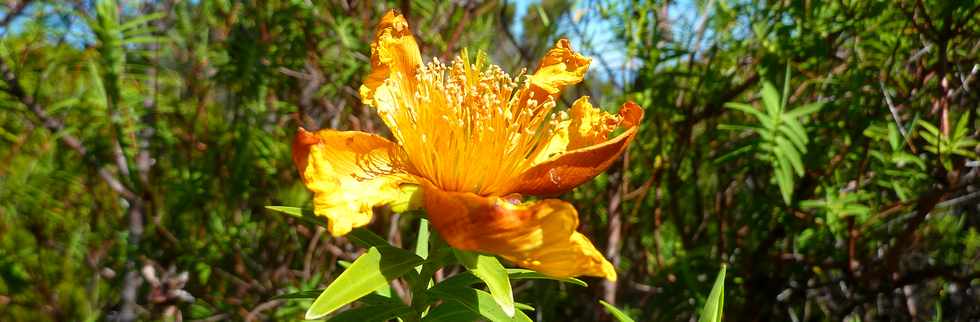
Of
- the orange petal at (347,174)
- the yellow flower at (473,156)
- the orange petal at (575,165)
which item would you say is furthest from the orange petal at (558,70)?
→ the orange petal at (347,174)

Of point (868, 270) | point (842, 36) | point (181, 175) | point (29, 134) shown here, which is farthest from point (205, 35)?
point (868, 270)

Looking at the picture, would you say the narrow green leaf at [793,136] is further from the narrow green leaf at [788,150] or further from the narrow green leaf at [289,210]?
the narrow green leaf at [289,210]

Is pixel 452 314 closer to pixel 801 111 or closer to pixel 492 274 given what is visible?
pixel 492 274

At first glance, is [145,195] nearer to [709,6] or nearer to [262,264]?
[262,264]

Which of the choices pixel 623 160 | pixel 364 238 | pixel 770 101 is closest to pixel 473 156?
pixel 364 238

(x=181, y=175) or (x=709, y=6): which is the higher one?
(x=709, y=6)

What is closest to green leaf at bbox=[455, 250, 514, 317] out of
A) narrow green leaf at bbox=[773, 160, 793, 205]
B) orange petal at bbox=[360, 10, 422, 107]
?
orange petal at bbox=[360, 10, 422, 107]

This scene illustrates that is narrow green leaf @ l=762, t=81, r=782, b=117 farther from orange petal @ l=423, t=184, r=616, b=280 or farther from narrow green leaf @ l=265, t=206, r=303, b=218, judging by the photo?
narrow green leaf @ l=265, t=206, r=303, b=218
